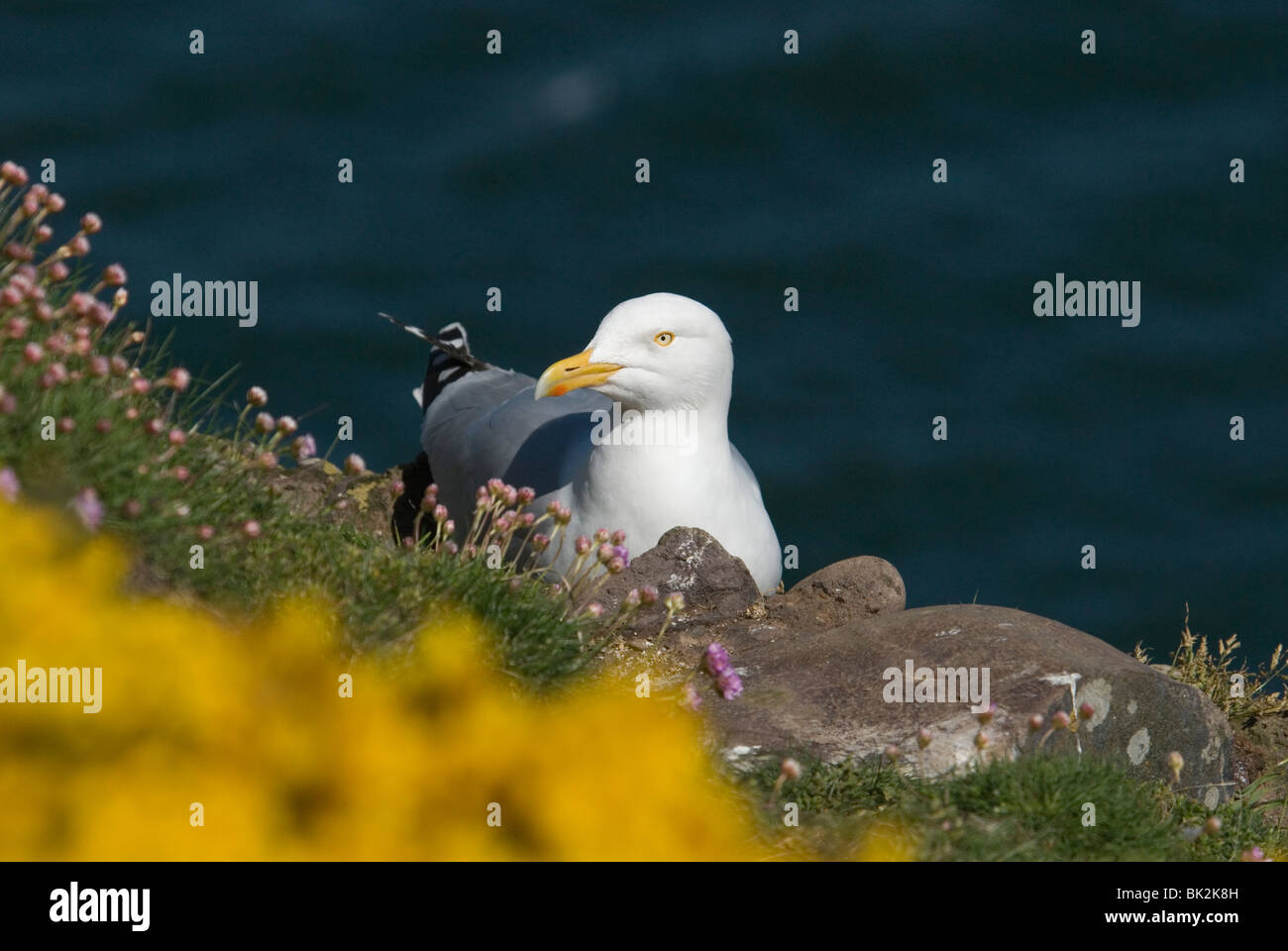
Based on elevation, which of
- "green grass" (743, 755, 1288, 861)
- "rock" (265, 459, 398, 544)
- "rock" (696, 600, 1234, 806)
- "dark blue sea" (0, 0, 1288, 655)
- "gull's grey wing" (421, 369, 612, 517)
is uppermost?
"dark blue sea" (0, 0, 1288, 655)

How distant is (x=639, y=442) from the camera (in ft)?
22.5

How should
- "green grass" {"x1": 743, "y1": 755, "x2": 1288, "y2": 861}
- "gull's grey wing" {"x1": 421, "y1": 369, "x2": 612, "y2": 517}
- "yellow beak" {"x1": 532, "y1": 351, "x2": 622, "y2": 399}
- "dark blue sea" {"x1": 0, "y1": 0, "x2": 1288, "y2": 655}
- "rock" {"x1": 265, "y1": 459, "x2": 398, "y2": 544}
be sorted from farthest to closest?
"dark blue sea" {"x1": 0, "y1": 0, "x2": 1288, "y2": 655} < "gull's grey wing" {"x1": 421, "y1": 369, "x2": 612, "y2": 517} < "yellow beak" {"x1": 532, "y1": 351, "x2": 622, "y2": 399} < "rock" {"x1": 265, "y1": 459, "x2": 398, "y2": 544} < "green grass" {"x1": 743, "y1": 755, "x2": 1288, "y2": 861}

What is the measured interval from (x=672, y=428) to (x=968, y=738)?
2.67 meters

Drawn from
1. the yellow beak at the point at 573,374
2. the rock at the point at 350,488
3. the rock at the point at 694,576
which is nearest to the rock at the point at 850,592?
the rock at the point at 694,576

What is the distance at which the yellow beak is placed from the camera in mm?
6477

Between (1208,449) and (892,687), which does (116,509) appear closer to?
(892,687)

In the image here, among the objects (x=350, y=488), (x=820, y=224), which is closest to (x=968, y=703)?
(x=350, y=488)

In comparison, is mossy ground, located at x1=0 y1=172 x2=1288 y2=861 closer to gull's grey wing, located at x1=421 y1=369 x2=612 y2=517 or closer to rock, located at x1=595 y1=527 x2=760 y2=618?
rock, located at x1=595 y1=527 x2=760 y2=618

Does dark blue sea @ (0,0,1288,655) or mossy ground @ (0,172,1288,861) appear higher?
dark blue sea @ (0,0,1288,655)

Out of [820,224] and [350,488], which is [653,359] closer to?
[350,488]

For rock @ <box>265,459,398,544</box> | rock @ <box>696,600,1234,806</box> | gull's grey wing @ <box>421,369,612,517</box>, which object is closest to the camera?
rock @ <box>696,600,1234,806</box>

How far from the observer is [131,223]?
12008 mm

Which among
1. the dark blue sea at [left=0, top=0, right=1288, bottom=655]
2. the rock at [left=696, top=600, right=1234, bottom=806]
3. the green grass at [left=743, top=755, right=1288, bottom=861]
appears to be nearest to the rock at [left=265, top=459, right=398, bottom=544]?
the rock at [left=696, top=600, right=1234, bottom=806]
